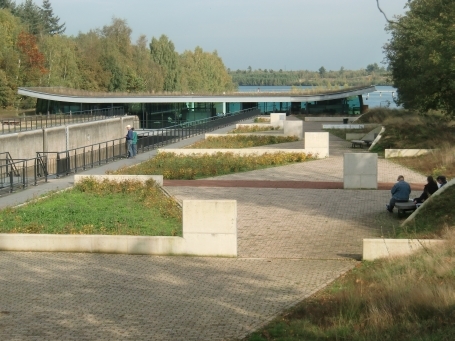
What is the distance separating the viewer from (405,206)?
61.1ft

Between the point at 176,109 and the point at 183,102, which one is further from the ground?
the point at 183,102

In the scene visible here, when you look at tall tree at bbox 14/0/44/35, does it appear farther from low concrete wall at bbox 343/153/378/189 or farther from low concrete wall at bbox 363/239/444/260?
low concrete wall at bbox 363/239/444/260

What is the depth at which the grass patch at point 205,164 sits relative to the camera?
28.7m

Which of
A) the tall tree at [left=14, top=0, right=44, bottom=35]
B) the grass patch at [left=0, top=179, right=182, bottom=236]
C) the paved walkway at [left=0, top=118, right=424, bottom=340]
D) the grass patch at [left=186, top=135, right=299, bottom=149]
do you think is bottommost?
the paved walkway at [left=0, top=118, right=424, bottom=340]

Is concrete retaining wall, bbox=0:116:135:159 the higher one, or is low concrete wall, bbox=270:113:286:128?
low concrete wall, bbox=270:113:286:128

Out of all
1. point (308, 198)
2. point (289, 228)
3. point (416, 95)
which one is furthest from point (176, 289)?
point (416, 95)

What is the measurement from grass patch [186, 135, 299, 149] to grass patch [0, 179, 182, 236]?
54.7 feet

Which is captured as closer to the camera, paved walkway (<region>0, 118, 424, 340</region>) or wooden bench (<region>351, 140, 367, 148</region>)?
paved walkway (<region>0, 118, 424, 340</region>)

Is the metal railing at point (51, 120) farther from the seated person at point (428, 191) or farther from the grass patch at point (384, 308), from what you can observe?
the grass patch at point (384, 308)

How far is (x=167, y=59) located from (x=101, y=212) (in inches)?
3861

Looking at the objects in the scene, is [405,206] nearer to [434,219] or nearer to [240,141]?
[434,219]

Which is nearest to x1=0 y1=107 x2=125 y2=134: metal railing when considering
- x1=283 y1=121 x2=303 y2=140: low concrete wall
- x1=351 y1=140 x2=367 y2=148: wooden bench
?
x1=283 y1=121 x2=303 y2=140: low concrete wall

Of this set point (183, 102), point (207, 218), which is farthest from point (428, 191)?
point (183, 102)

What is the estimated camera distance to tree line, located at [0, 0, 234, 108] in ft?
273
